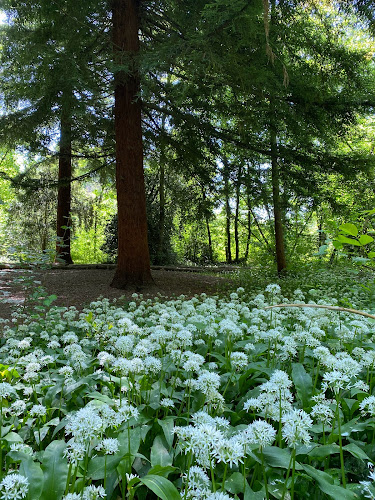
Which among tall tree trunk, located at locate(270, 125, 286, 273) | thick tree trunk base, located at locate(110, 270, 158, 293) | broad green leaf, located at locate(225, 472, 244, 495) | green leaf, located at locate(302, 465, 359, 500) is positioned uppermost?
tall tree trunk, located at locate(270, 125, 286, 273)

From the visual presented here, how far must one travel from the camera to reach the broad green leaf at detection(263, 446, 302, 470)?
4.56 ft

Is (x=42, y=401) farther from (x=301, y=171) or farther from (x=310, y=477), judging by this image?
(x=301, y=171)

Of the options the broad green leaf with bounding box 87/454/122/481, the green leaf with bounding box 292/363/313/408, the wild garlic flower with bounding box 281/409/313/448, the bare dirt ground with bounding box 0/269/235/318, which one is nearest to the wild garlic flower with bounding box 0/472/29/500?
the broad green leaf with bounding box 87/454/122/481

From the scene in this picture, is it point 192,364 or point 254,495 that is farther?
point 192,364

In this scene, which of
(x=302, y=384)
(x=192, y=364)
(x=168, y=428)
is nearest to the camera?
(x=168, y=428)

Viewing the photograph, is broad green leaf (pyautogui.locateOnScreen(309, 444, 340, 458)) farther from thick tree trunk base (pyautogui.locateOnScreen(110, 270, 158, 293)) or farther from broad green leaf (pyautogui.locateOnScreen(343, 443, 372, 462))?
thick tree trunk base (pyautogui.locateOnScreen(110, 270, 158, 293))

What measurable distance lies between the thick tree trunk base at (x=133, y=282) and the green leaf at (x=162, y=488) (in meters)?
5.75

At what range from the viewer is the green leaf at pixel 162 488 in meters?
1.13

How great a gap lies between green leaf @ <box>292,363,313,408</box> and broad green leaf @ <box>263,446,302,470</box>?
0.54 meters

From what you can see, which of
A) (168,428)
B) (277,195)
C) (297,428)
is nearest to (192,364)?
(168,428)

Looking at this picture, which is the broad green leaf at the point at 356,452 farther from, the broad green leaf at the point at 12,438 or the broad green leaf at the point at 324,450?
the broad green leaf at the point at 12,438

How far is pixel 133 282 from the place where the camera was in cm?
707

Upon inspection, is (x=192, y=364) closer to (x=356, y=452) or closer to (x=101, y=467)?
(x=101, y=467)

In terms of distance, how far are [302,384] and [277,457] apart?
758 mm
